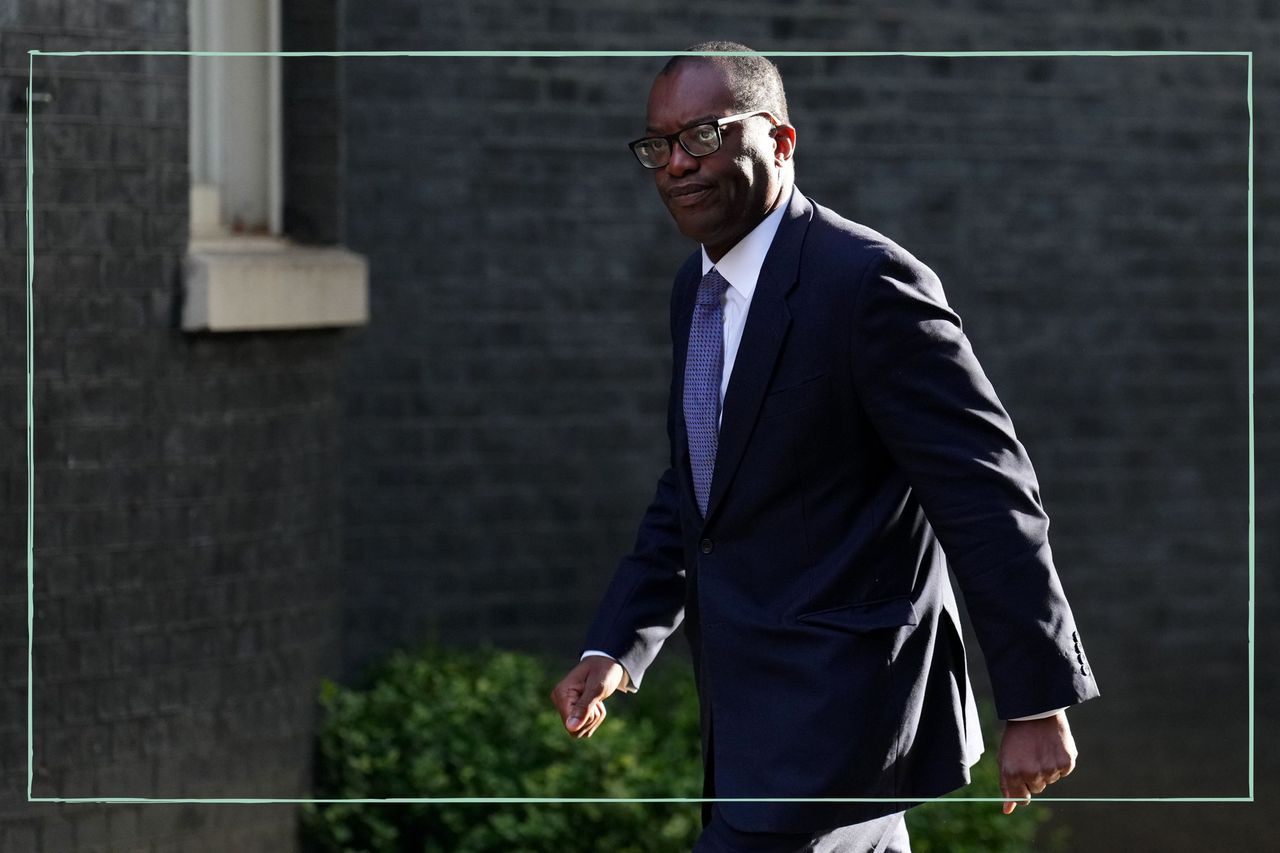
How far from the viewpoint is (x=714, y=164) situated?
10.3ft

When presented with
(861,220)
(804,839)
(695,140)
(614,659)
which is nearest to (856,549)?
(804,839)

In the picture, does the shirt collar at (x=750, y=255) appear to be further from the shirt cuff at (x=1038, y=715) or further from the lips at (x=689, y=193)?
the shirt cuff at (x=1038, y=715)

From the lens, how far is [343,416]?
246 inches

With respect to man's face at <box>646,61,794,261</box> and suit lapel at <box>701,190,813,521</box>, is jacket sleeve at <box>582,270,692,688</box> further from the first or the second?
man's face at <box>646,61,794,261</box>

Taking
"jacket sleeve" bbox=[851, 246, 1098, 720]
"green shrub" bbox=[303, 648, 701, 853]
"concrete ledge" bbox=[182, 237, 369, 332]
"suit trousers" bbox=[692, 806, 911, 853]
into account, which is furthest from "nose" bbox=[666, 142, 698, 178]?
"green shrub" bbox=[303, 648, 701, 853]

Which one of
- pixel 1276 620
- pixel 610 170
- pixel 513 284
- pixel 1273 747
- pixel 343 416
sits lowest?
pixel 1273 747

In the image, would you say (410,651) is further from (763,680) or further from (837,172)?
(763,680)

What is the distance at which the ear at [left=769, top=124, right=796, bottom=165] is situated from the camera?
10.5ft

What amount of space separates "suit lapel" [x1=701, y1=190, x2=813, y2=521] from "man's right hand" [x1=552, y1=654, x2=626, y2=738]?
0.52 metres

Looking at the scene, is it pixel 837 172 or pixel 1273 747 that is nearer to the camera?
pixel 1273 747

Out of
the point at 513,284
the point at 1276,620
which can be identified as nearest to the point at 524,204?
the point at 513,284

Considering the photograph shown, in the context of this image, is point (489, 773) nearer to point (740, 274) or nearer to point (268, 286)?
point (268, 286)

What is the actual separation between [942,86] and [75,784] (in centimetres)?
384

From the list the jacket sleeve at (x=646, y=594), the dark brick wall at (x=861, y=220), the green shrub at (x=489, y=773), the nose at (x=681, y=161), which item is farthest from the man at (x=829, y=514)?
the dark brick wall at (x=861, y=220)
